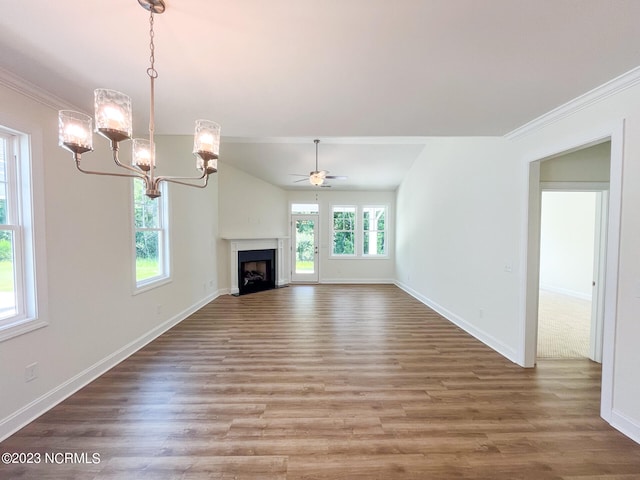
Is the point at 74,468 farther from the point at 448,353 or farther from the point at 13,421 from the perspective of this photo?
the point at 448,353

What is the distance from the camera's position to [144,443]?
192 centimetres

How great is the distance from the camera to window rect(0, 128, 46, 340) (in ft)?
6.70

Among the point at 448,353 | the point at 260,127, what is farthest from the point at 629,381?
the point at 260,127

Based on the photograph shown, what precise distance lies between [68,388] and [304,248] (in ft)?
19.6

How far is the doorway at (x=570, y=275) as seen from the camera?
3107 millimetres

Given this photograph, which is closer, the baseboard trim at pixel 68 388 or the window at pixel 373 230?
the baseboard trim at pixel 68 388

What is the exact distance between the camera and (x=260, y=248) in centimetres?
704

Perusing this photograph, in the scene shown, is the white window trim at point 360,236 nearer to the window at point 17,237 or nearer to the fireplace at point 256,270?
the fireplace at point 256,270

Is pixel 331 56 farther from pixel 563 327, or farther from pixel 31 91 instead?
pixel 563 327

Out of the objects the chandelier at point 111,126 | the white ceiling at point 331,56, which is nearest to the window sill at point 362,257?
the white ceiling at point 331,56

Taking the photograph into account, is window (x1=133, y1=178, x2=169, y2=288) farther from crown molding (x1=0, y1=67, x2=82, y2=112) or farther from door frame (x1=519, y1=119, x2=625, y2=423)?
door frame (x1=519, y1=119, x2=625, y2=423)

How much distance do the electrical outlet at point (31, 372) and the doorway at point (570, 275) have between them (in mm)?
4989

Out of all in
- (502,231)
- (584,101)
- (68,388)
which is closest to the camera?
(584,101)

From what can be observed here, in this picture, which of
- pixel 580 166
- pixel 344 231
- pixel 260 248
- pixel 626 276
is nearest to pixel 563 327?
pixel 580 166
